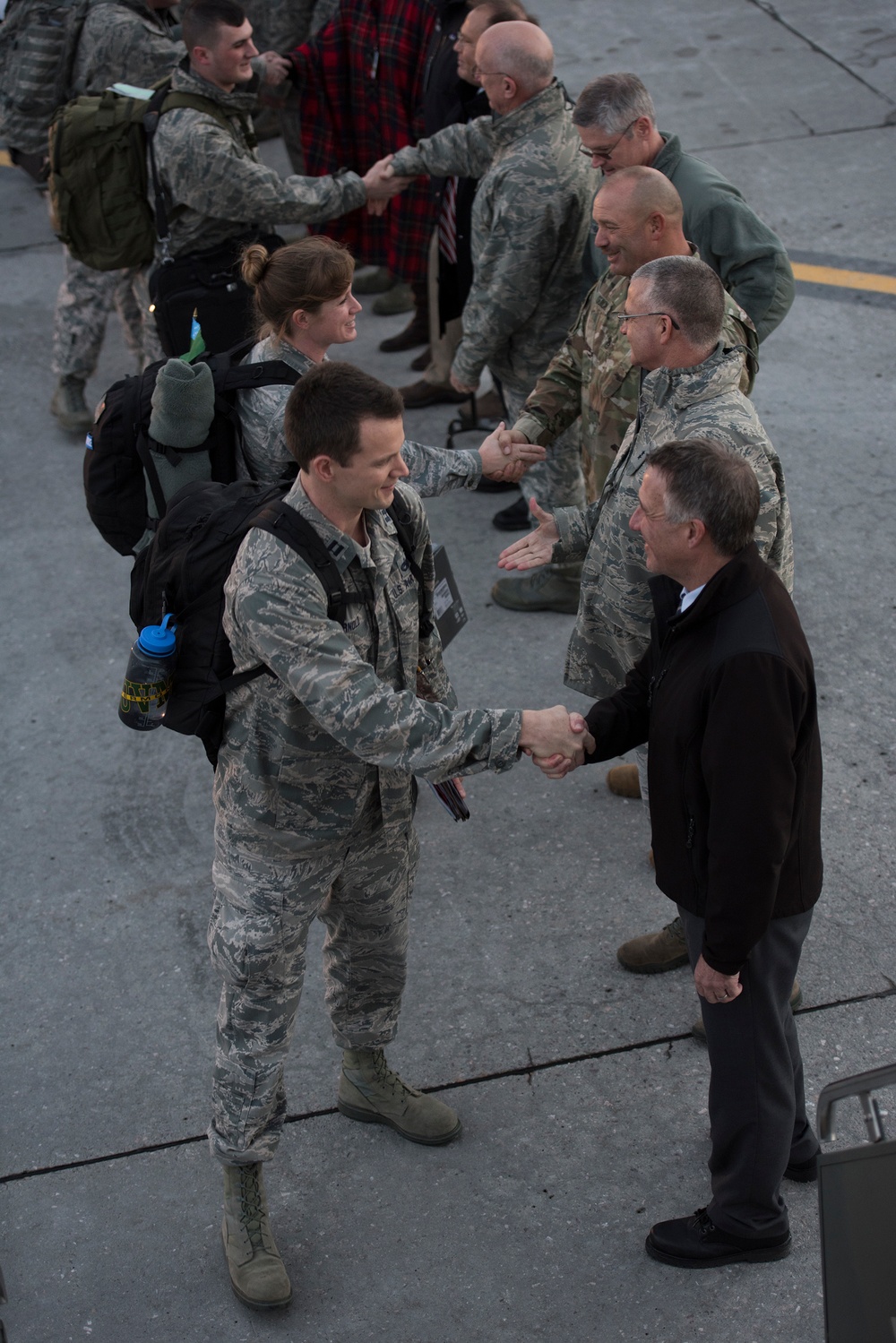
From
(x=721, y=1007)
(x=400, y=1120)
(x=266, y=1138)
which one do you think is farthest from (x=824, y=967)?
(x=266, y=1138)

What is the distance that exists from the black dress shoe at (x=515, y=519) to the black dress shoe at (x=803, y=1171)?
10.8ft

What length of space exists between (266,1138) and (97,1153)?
0.61m

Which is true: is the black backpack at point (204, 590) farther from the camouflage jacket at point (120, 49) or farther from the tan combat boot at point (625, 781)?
the camouflage jacket at point (120, 49)

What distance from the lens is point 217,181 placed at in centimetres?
517

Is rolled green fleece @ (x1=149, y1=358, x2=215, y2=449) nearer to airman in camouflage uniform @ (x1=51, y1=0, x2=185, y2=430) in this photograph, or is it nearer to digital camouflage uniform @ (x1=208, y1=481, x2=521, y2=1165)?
digital camouflage uniform @ (x1=208, y1=481, x2=521, y2=1165)

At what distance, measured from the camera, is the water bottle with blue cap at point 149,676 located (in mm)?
2713

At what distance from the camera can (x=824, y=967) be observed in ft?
12.1

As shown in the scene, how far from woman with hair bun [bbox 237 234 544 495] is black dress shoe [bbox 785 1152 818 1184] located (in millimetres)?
2156

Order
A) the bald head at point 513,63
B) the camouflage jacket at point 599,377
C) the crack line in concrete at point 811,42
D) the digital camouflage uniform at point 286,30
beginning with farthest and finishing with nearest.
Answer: the crack line in concrete at point 811,42 → the digital camouflage uniform at point 286,30 → the bald head at point 513,63 → the camouflage jacket at point 599,377

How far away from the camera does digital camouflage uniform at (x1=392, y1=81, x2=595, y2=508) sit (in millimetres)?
4812

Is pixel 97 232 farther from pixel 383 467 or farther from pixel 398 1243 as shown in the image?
pixel 398 1243

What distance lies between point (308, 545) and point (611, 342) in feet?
5.88

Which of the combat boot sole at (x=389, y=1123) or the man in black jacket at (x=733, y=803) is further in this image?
the combat boot sole at (x=389, y=1123)

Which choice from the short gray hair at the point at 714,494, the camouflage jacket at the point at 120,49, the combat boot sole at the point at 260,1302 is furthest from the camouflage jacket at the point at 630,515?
the camouflage jacket at the point at 120,49
